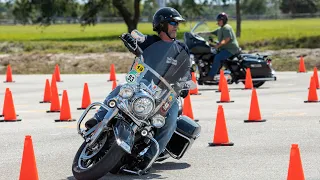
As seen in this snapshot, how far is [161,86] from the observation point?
10227 mm

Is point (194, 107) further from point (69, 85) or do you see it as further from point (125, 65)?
point (125, 65)

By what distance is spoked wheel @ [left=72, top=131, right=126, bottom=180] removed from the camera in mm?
9422

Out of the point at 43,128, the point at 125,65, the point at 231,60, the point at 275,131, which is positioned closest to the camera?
the point at 275,131

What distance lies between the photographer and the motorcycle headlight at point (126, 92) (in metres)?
9.81

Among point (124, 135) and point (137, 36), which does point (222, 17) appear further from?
point (124, 135)

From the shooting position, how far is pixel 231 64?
23.8m

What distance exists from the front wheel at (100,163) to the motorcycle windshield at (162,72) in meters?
0.76

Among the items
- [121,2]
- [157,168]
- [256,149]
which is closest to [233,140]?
[256,149]

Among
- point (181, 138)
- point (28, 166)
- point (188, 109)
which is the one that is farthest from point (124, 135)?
point (188, 109)

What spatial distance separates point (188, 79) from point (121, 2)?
4593cm

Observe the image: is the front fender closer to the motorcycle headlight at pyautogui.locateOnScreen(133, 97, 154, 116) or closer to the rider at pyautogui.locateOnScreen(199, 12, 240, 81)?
the motorcycle headlight at pyautogui.locateOnScreen(133, 97, 154, 116)

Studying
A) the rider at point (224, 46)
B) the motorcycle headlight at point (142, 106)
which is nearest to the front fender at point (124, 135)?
the motorcycle headlight at point (142, 106)

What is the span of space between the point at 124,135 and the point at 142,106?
39 centimetres

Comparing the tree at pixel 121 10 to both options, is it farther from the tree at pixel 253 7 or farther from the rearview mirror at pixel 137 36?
the tree at pixel 253 7
